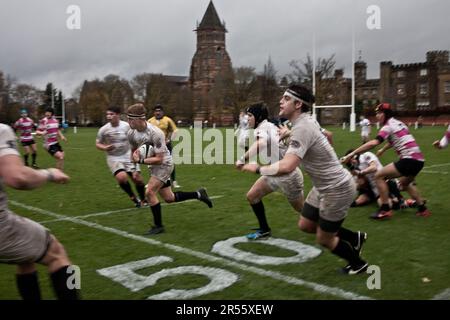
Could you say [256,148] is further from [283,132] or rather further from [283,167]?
[283,167]

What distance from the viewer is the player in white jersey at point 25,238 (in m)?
3.12

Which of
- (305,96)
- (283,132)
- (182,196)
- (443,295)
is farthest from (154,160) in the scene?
(443,295)

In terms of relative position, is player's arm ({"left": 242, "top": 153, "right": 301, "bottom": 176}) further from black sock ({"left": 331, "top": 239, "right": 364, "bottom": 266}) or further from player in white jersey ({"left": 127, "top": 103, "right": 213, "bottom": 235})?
player in white jersey ({"left": 127, "top": 103, "right": 213, "bottom": 235})

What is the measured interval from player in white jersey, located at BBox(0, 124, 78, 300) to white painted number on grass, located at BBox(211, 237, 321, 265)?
2471 millimetres

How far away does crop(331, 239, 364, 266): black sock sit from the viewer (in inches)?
194

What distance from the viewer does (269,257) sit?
18.8 feet

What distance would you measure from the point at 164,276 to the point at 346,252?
2.03 metres

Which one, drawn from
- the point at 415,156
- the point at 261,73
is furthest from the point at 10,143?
the point at 261,73

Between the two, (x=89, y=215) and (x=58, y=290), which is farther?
(x=89, y=215)

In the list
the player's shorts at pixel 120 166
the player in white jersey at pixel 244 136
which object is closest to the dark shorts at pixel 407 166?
the player in white jersey at pixel 244 136

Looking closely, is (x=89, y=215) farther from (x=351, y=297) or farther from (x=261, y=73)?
(x=261, y=73)

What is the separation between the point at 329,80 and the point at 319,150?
54832 mm

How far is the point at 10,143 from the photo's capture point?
3.22 meters

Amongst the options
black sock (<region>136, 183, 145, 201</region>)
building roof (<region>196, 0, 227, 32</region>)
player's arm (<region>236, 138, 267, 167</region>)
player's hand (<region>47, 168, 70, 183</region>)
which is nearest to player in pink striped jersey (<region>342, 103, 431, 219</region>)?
player's arm (<region>236, 138, 267, 167</region>)
